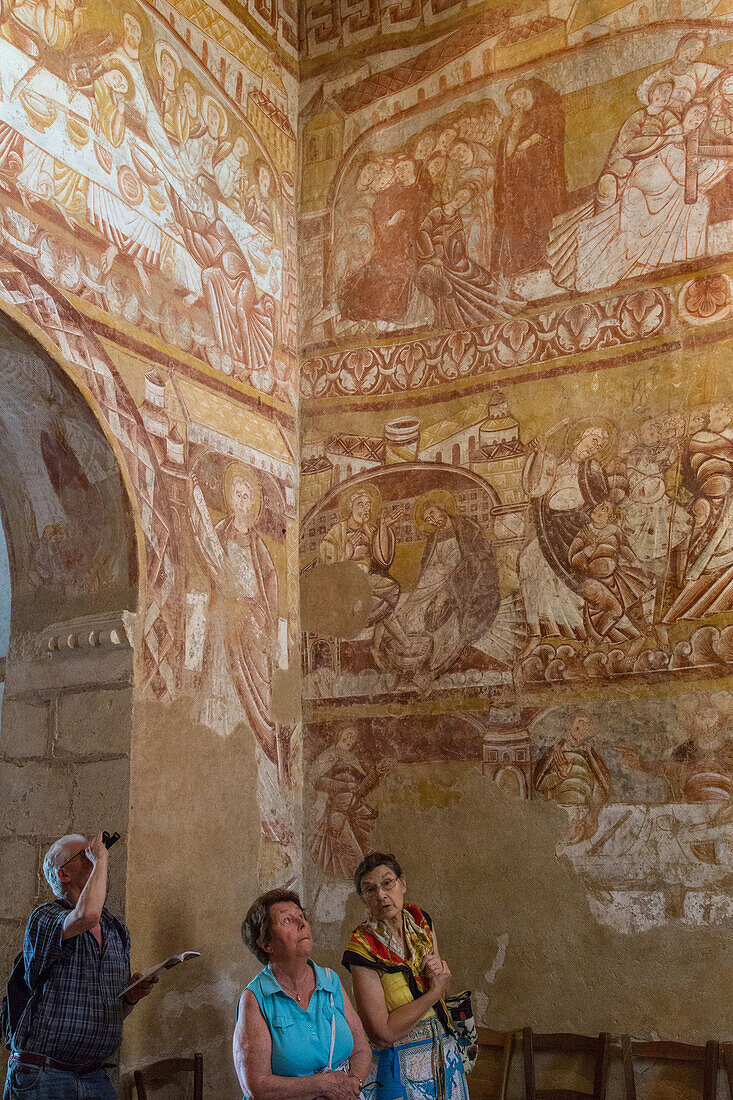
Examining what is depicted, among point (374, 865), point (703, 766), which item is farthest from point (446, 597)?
point (374, 865)

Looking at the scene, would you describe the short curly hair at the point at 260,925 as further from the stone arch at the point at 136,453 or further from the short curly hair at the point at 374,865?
the stone arch at the point at 136,453

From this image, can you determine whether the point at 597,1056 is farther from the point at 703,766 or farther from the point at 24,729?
the point at 24,729

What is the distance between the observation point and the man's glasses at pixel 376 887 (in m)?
4.35

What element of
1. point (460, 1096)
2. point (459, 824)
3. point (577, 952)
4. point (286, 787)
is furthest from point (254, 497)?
point (460, 1096)

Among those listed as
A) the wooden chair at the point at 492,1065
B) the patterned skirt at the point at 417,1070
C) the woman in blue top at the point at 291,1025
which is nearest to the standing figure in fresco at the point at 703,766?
the wooden chair at the point at 492,1065

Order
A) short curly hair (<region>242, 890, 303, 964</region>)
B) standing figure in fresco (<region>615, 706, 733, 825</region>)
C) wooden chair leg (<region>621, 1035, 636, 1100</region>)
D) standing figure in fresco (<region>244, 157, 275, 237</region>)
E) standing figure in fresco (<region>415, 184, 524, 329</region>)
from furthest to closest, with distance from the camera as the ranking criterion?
standing figure in fresco (<region>244, 157, 275, 237</region>), standing figure in fresco (<region>415, 184, 524, 329</region>), standing figure in fresco (<region>615, 706, 733, 825</region>), wooden chair leg (<region>621, 1035, 636, 1100</region>), short curly hair (<region>242, 890, 303, 964</region>)

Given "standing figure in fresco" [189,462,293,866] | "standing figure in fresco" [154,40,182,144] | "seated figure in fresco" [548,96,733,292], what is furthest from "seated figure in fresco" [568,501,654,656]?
"standing figure in fresco" [154,40,182,144]

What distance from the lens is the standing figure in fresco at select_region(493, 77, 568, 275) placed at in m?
6.82

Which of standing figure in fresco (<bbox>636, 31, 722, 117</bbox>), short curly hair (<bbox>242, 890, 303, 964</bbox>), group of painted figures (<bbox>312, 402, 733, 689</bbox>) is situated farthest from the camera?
standing figure in fresco (<bbox>636, 31, 722, 117</bbox>)

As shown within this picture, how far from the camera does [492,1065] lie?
5.82 metres

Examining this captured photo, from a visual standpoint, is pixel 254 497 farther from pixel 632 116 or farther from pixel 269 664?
pixel 632 116

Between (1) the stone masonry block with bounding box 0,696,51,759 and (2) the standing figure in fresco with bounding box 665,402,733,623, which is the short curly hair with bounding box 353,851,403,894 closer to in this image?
(1) the stone masonry block with bounding box 0,696,51,759

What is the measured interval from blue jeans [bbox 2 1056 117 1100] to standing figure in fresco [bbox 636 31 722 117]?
6.28m

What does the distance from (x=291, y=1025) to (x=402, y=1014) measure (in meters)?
0.50
